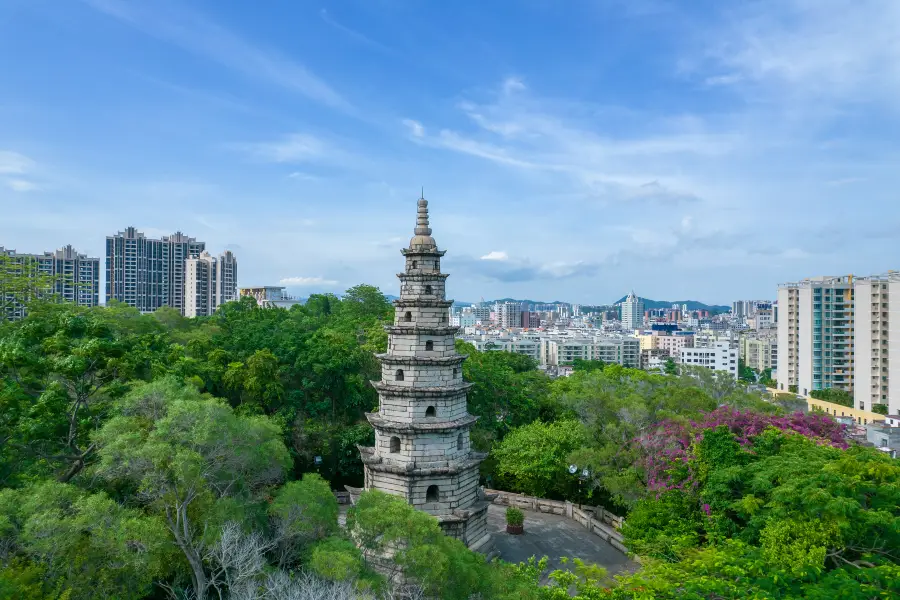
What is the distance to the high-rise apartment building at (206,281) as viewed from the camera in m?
91.5

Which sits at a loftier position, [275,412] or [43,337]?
[43,337]

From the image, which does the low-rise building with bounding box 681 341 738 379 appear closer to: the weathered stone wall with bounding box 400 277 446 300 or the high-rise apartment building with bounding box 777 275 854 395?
the high-rise apartment building with bounding box 777 275 854 395

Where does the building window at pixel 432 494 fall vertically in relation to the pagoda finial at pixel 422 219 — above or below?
below

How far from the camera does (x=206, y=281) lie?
9238 cm

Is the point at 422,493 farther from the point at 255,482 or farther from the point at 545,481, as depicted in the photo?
the point at 545,481

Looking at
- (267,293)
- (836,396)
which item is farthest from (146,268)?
(836,396)

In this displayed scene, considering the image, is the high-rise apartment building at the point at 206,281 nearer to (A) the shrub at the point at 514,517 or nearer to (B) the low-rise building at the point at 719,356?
(B) the low-rise building at the point at 719,356

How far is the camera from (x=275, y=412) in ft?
95.3

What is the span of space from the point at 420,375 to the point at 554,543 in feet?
32.3

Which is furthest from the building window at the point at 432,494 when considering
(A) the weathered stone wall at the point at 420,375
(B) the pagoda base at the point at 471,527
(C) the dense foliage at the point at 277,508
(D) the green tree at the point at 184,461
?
(D) the green tree at the point at 184,461

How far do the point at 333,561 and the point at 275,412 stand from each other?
645 inches

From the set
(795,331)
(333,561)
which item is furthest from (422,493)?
(795,331)

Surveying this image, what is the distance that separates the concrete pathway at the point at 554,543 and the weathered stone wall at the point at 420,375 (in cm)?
721

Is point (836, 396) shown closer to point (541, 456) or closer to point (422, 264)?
point (541, 456)
